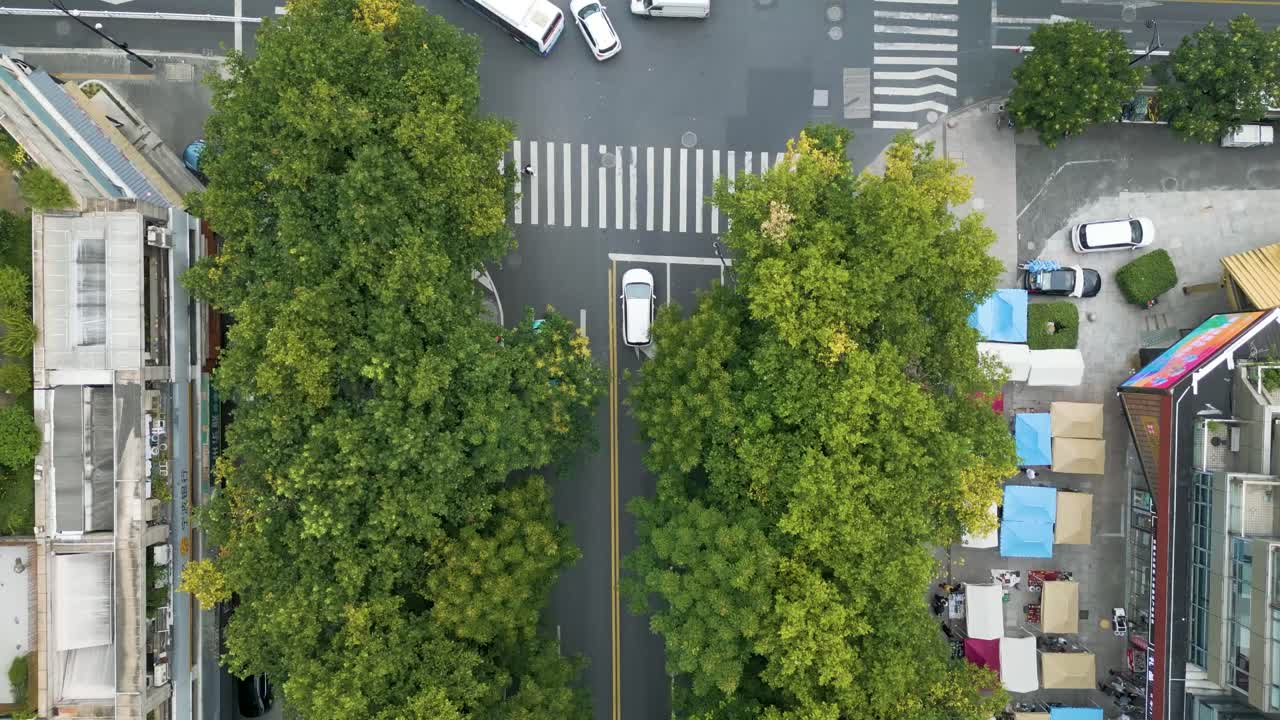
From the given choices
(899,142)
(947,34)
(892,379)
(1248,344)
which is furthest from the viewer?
(947,34)

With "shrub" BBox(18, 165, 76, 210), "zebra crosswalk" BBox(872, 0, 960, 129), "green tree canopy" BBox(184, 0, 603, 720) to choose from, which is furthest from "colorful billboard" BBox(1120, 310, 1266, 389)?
"shrub" BBox(18, 165, 76, 210)

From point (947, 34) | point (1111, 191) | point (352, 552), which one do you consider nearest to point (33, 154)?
point (352, 552)

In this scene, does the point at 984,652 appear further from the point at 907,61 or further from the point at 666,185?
the point at 907,61

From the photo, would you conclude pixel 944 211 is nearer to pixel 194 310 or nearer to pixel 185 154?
pixel 194 310

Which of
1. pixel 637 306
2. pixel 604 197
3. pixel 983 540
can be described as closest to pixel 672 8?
pixel 604 197

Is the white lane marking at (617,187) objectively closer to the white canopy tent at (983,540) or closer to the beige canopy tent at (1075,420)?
the white canopy tent at (983,540)

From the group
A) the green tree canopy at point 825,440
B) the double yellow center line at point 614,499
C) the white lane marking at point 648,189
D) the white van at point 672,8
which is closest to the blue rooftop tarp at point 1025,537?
the green tree canopy at point 825,440
